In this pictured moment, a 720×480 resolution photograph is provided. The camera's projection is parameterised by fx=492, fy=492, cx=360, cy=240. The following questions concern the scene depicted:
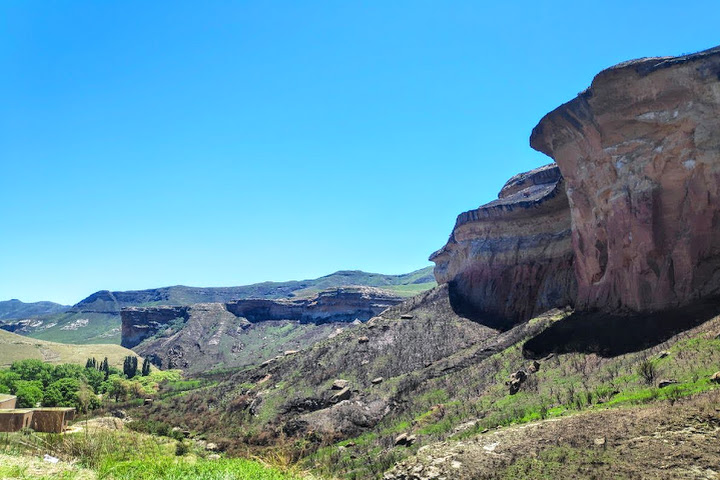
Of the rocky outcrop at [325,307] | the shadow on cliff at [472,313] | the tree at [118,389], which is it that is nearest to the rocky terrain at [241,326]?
the rocky outcrop at [325,307]

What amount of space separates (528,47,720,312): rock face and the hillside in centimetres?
8400

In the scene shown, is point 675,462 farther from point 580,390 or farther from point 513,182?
point 513,182

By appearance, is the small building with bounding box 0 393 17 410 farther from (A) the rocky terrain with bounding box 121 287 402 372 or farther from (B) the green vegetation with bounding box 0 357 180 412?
(A) the rocky terrain with bounding box 121 287 402 372

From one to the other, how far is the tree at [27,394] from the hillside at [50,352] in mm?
30119

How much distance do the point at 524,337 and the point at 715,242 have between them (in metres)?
12.8

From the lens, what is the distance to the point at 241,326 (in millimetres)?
114062

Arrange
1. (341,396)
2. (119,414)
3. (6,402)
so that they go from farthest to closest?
(119,414) < (6,402) < (341,396)

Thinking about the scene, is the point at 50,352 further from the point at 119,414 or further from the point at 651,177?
the point at 651,177

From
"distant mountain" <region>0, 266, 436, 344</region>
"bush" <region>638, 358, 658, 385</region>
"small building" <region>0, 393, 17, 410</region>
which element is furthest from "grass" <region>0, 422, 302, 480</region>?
"distant mountain" <region>0, 266, 436, 344</region>

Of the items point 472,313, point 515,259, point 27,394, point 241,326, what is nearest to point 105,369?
point 27,394

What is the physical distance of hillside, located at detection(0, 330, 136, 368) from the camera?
81562mm

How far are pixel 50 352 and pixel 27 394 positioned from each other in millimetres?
44514

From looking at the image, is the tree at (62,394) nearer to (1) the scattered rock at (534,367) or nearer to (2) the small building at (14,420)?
(2) the small building at (14,420)

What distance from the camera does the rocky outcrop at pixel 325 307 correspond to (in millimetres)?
112562
